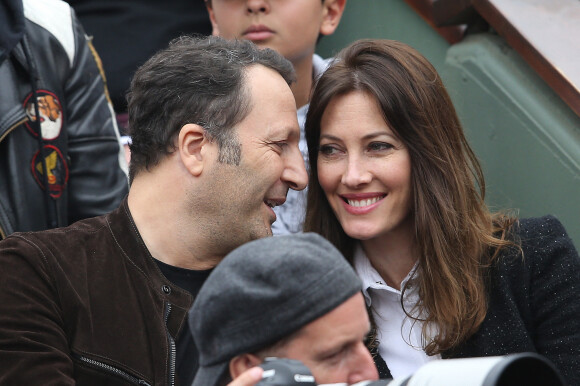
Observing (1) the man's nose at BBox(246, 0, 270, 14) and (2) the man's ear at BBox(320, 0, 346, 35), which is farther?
(2) the man's ear at BBox(320, 0, 346, 35)

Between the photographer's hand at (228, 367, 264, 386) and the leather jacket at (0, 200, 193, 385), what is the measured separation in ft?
2.83

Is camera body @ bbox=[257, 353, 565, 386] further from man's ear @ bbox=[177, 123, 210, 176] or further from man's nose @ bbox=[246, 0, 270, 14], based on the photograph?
man's nose @ bbox=[246, 0, 270, 14]

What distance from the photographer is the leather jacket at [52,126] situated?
3322mm

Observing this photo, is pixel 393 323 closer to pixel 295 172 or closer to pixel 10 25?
pixel 295 172

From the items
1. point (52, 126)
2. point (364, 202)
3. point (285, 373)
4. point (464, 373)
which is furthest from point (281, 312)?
point (52, 126)

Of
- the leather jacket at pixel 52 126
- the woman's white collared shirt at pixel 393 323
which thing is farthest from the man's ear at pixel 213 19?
the woman's white collared shirt at pixel 393 323

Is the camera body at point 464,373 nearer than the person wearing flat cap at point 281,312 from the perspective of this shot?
Yes

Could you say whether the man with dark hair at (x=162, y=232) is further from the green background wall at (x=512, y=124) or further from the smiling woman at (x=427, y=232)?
the green background wall at (x=512, y=124)

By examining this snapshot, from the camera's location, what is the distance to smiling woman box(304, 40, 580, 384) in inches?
121

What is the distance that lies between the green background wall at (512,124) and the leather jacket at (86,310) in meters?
1.51

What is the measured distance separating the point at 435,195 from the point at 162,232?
895 millimetres

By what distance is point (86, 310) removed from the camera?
106 inches

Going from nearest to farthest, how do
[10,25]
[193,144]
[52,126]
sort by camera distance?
1. [193,144]
2. [10,25]
3. [52,126]

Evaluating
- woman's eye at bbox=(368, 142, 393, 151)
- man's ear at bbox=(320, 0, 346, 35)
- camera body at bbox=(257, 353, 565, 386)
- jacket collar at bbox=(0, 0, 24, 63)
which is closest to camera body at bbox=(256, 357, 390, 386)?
camera body at bbox=(257, 353, 565, 386)
